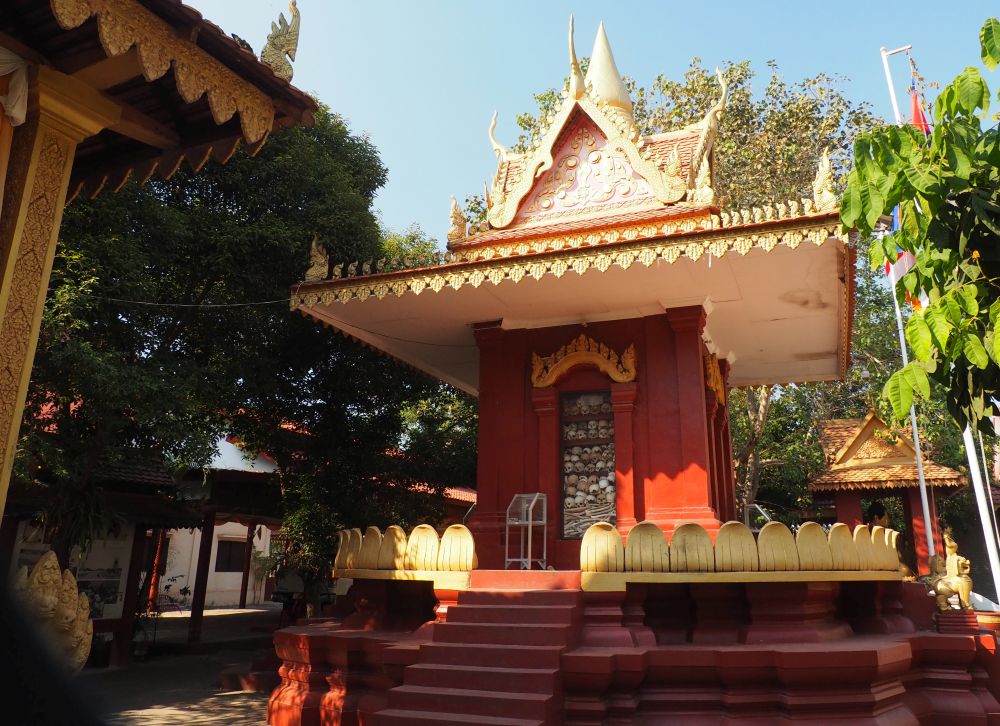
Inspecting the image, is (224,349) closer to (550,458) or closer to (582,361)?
(550,458)

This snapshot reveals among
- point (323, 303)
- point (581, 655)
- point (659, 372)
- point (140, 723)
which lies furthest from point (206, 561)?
point (581, 655)

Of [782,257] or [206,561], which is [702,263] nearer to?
[782,257]

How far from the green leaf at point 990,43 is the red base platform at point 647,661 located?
169 inches

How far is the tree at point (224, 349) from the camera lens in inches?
356

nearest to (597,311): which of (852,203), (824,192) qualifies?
(824,192)

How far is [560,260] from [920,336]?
4.81 meters

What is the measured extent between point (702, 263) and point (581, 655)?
4395mm

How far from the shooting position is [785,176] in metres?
17.4

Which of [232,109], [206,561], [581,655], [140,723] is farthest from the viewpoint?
[206,561]

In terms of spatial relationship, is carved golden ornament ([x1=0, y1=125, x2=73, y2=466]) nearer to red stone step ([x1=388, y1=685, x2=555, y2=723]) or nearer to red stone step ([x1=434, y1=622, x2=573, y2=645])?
red stone step ([x1=388, y1=685, x2=555, y2=723])

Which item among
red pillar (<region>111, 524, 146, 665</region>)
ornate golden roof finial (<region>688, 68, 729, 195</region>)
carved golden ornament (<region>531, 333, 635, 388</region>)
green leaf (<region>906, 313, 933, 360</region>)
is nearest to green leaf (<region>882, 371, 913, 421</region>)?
green leaf (<region>906, 313, 933, 360</region>)

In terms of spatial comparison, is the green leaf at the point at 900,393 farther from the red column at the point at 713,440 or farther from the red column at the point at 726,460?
the red column at the point at 726,460

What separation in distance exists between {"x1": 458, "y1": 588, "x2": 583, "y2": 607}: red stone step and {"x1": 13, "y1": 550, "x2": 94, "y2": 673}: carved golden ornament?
346 cm

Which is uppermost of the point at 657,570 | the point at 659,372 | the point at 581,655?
the point at 659,372
